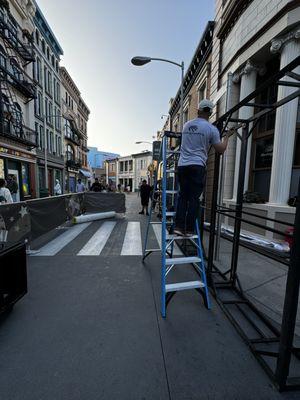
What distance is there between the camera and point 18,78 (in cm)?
1603

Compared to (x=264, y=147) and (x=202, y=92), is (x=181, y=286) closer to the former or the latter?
(x=264, y=147)

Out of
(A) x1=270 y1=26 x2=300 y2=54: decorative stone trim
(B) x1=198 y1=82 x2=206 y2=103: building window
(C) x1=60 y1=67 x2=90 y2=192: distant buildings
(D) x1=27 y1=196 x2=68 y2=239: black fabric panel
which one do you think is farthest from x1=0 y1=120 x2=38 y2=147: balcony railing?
(A) x1=270 y1=26 x2=300 y2=54: decorative stone trim

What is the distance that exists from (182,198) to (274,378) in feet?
6.88

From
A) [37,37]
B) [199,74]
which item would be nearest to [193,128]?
[199,74]

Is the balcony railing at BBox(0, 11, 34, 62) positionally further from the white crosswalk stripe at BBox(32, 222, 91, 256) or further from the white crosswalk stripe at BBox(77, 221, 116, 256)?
the white crosswalk stripe at BBox(77, 221, 116, 256)

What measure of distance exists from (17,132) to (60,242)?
561 inches

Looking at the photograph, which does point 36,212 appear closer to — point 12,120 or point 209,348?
point 209,348

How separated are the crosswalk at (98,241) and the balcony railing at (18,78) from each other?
43.9 ft

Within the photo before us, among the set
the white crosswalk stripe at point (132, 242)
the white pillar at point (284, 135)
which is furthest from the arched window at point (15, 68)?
the white pillar at point (284, 135)

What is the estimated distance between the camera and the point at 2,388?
166cm

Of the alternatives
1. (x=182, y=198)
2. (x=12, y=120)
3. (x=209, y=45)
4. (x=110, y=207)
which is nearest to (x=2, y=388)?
(x=182, y=198)

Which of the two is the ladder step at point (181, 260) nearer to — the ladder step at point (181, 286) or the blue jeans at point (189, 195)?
the ladder step at point (181, 286)

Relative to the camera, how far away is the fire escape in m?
13.7

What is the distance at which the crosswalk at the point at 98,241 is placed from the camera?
512 cm
